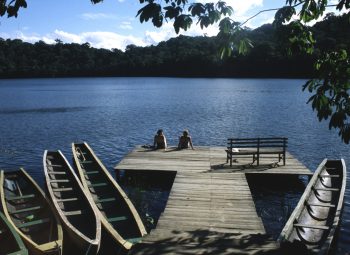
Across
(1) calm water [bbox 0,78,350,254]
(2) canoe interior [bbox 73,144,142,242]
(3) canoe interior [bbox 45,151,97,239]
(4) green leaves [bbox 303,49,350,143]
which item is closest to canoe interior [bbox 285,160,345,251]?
(1) calm water [bbox 0,78,350,254]

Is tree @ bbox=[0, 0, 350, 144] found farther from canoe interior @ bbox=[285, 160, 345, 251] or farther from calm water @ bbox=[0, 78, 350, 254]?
calm water @ bbox=[0, 78, 350, 254]

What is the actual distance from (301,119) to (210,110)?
46.9 feet

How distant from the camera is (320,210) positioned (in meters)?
11.9

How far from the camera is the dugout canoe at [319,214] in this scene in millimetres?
8862

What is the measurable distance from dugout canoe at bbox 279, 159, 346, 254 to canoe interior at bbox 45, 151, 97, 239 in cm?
521

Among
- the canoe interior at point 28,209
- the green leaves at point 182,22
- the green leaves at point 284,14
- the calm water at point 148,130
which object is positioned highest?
the green leaves at point 284,14

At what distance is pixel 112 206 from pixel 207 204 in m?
3.22

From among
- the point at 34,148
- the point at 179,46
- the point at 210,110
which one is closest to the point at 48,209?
the point at 34,148

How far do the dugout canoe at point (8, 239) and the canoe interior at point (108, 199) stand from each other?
2655 millimetres

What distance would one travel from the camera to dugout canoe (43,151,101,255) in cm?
937

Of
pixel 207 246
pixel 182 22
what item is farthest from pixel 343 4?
pixel 207 246

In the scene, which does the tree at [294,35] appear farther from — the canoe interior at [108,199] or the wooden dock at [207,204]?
the canoe interior at [108,199]

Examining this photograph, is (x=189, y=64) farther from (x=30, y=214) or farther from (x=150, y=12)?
(x=150, y=12)

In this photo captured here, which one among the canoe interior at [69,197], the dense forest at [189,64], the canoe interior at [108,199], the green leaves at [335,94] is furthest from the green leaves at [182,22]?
the dense forest at [189,64]
